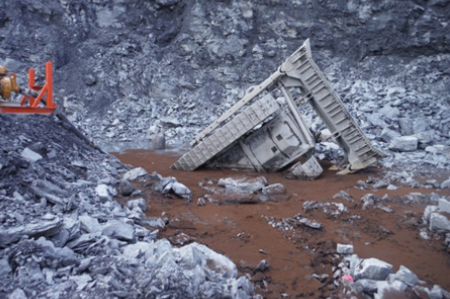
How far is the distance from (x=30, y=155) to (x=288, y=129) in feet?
19.0

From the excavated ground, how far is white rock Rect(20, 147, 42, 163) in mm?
1934

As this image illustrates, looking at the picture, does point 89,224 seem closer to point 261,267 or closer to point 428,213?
point 261,267

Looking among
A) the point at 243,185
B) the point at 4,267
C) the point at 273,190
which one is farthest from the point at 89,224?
the point at 273,190

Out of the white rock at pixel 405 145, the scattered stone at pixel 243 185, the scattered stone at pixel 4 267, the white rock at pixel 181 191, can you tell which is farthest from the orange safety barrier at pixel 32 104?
the white rock at pixel 405 145

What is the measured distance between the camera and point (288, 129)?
9.28 meters

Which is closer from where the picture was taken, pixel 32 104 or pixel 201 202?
pixel 32 104

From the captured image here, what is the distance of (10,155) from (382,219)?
5690 millimetres

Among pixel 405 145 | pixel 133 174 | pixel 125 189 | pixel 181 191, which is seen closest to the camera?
pixel 125 189

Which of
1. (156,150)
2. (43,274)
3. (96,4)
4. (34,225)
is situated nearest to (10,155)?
(34,225)

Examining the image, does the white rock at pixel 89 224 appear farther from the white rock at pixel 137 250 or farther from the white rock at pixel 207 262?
the white rock at pixel 207 262

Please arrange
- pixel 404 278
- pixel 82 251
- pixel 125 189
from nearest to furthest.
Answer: pixel 82 251 < pixel 404 278 < pixel 125 189

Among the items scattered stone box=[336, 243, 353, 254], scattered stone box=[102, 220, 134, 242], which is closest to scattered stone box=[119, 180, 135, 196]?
scattered stone box=[102, 220, 134, 242]

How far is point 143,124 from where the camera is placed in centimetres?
1722

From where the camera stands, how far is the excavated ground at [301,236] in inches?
164
